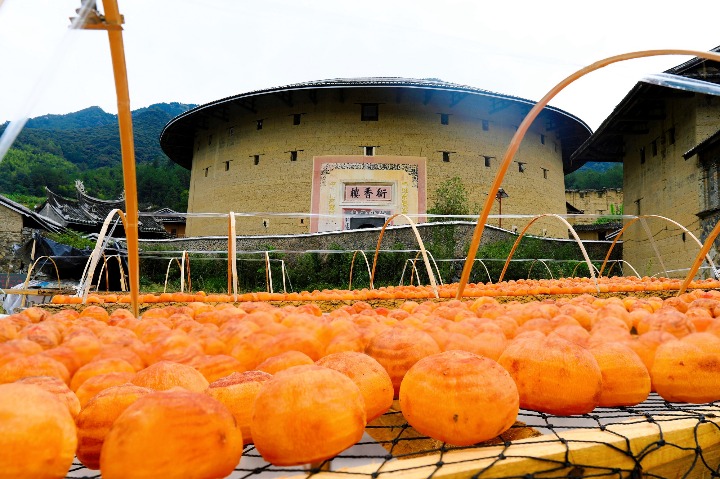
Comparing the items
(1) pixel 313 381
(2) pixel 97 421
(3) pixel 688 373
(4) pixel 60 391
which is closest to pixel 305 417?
(1) pixel 313 381

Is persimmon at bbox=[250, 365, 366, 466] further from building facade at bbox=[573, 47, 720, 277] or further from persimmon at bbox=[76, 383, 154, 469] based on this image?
building facade at bbox=[573, 47, 720, 277]

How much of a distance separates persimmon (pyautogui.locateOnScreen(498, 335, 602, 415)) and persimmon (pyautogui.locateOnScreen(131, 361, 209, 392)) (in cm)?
62

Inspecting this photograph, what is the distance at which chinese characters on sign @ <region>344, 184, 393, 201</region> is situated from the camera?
755 inches

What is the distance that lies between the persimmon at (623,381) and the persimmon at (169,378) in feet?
2.67

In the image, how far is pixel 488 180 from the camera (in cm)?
2058

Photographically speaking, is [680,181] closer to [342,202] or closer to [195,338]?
[342,202]

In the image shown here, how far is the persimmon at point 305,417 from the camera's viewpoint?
632 millimetres

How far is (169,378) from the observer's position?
0.84 metres

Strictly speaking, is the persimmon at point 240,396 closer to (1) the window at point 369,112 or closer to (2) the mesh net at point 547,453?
(2) the mesh net at point 547,453

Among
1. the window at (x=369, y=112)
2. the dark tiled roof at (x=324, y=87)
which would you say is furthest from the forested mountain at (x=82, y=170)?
the window at (x=369, y=112)

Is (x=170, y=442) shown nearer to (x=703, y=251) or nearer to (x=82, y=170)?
(x=703, y=251)

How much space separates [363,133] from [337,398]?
19907mm

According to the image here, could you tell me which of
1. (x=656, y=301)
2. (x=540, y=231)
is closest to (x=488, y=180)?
(x=540, y=231)

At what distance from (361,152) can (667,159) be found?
11287 mm
